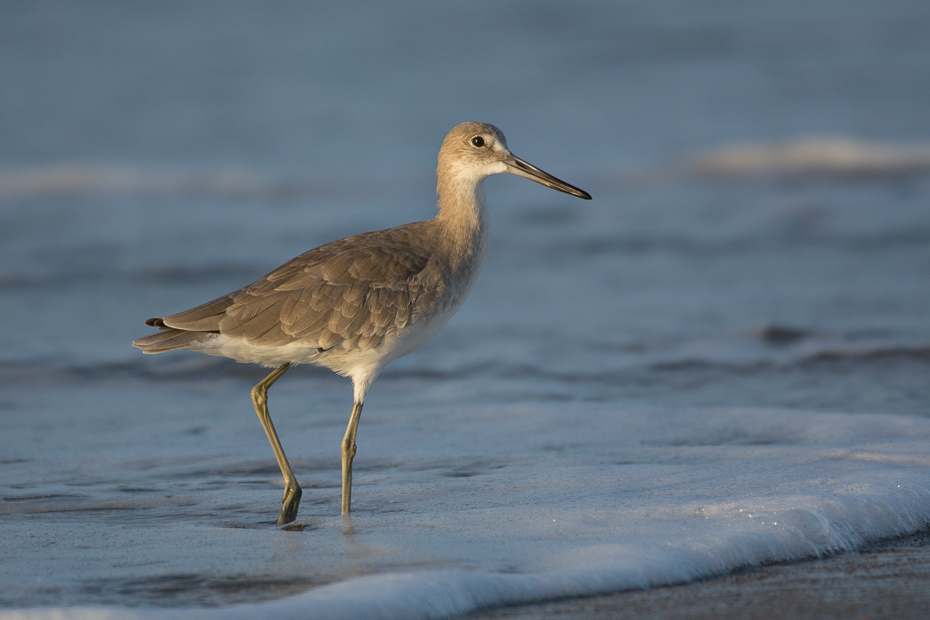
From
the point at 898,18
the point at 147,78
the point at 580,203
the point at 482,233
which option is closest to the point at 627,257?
the point at 580,203

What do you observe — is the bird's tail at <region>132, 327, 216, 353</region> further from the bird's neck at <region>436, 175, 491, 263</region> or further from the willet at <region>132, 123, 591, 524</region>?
the bird's neck at <region>436, 175, 491, 263</region>

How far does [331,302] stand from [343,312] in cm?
8

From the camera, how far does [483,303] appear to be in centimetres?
955

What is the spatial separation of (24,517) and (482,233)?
2.44m

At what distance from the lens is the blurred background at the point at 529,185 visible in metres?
7.80

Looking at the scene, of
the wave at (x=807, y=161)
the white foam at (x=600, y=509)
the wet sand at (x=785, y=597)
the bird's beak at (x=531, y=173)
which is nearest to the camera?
the wet sand at (x=785, y=597)

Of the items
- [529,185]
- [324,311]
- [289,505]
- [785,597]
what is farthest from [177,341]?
[529,185]

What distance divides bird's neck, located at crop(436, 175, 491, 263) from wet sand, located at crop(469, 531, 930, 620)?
2.11m

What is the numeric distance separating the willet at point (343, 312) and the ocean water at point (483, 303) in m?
0.62

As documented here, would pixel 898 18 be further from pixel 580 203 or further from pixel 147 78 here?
pixel 147 78

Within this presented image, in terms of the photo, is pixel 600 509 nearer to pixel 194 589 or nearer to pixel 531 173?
pixel 194 589

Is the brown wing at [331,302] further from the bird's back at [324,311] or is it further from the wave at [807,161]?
the wave at [807,161]

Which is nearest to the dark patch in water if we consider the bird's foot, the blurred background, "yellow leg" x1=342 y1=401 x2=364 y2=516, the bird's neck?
the bird's foot

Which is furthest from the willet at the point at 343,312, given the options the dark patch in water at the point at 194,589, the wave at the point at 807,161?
the wave at the point at 807,161
